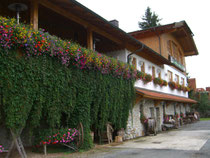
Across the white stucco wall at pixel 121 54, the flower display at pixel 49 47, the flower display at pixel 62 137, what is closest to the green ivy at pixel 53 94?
the flower display at pixel 49 47

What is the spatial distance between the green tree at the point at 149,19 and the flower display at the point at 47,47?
108ft

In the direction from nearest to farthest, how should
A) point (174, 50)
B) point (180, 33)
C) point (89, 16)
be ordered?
point (89, 16) → point (180, 33) → point (174, 50)

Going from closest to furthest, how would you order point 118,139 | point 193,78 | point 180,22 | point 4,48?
1. point 4,48
2. point 118,139
3. point 180,22
4. point 193,78

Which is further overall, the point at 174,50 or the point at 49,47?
the point at 174,50

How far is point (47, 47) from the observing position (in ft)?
24.2

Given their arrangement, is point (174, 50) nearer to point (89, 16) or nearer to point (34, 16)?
point (89, 16)

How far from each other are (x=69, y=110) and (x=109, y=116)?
3083mm

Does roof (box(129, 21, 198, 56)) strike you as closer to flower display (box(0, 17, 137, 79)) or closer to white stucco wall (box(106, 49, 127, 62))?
white stucco wall (box(106, 49, 127, 62))

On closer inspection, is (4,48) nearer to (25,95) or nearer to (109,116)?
(25,95)

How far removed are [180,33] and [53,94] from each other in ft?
67.8

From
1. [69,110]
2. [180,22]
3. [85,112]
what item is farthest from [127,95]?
[180,22]

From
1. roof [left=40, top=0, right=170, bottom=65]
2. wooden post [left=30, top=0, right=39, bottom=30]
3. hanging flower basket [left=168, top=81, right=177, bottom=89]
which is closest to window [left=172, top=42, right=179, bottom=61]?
hanging flower basket [left=168, top=81, right=177, bottom=89]

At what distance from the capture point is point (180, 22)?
864 inches

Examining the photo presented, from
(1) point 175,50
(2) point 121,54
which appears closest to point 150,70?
(2) point 121,54
